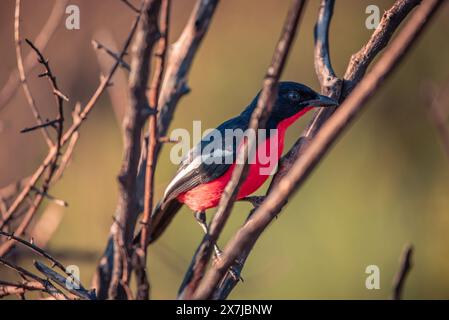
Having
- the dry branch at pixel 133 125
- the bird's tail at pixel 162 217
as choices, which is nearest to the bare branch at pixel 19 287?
the dry branch at pixel 133 125

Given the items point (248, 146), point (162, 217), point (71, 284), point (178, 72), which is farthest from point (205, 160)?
point (248, 146)

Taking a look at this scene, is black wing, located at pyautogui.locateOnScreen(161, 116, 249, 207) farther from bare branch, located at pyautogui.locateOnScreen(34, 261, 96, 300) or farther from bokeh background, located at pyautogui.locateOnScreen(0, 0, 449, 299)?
bokeh background, located at pyautogui.locateOnScreen(0, 0, 449, 299)

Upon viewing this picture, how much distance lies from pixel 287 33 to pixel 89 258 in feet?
5.90

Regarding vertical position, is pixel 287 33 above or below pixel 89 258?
above

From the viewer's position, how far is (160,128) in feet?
7.98

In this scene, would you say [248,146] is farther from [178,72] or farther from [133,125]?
[178,72]

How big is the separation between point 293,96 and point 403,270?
1728mm

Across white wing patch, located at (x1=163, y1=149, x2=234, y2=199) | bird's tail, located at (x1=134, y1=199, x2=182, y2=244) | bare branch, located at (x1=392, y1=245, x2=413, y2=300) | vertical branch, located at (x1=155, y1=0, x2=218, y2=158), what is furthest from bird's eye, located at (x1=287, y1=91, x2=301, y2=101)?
bare branch, located at (x1=392, y1=245, x2=413, y2=300)

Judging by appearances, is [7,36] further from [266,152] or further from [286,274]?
[266,152]

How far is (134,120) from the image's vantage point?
4.66ft

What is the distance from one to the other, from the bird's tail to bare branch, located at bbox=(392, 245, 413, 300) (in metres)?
1.59
